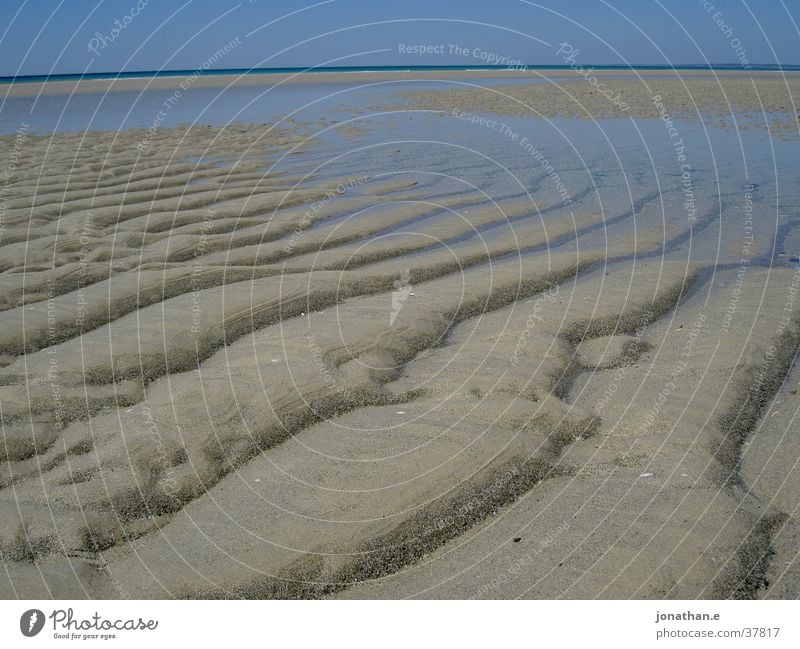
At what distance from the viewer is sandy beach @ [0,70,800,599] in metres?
3.61

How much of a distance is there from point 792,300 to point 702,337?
1336 mm

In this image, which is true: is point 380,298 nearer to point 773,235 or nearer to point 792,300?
point 792,300

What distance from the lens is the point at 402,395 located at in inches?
201

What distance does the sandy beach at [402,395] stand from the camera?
3.61 metres

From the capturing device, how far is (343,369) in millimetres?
5406
